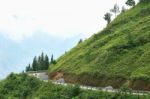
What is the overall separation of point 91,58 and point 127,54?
14.4 meters

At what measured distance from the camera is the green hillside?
121 metres

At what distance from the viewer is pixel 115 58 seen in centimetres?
13538

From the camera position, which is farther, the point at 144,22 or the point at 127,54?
the point at 144,22

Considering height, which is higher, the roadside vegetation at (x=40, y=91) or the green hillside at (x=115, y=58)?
the green hillside at (x=115, y=58)

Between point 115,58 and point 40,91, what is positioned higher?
point 115,58

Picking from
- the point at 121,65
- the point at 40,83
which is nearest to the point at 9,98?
the point at 40,83

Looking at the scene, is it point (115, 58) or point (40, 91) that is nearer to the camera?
point (40, 91)

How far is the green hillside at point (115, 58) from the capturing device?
121438 millimetres

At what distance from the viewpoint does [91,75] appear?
132 metres

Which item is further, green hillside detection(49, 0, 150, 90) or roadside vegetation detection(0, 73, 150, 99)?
green hillside detection(49, 0, 150, 90)

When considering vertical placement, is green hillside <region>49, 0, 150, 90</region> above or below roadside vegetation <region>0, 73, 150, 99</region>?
above

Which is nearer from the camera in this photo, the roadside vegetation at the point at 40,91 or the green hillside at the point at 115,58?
the roadside vegetation at the point at 40,91

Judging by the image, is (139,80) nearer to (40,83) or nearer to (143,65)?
(143,65)

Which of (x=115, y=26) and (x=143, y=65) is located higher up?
(x=115, y=26)
